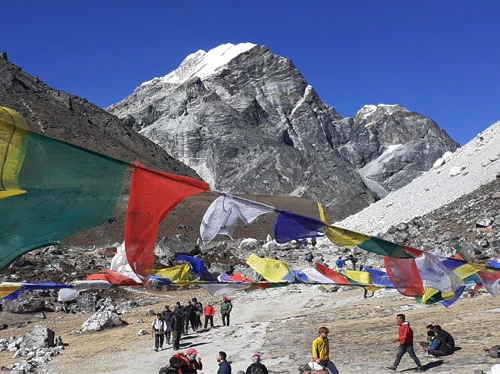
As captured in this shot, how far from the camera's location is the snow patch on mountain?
37750mm

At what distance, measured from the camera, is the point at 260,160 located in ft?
465

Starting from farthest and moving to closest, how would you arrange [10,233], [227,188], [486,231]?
[227,188]
[486,231]
[10,233]

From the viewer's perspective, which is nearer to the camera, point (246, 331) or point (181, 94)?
point (246, 331)

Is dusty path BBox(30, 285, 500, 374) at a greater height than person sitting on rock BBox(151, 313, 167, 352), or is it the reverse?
person sitting on rock BBox(151, 313, 167, 352)

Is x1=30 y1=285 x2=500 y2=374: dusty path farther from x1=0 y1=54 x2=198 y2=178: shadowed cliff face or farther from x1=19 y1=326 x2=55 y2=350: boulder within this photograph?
x1=0 y1=54 x2=198 y2=178: shadowed cliff face

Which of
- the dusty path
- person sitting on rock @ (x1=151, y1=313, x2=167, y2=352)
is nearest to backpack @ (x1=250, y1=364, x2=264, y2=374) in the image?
the dusty path

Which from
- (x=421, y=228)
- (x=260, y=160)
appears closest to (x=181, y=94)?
(x=260, y=160)

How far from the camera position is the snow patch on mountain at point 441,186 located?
37.8m

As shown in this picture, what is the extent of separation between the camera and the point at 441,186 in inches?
1617

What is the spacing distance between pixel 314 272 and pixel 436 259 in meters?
2.37

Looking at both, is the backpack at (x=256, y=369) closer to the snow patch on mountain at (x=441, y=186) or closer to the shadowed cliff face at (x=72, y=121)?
the snow patch on mountain at (x=441, y=186)

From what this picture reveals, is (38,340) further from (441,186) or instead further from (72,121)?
(72,121)

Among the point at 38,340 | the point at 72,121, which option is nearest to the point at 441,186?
the point at 38,340

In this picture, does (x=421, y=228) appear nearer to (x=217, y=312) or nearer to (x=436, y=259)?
(x=217, y=312)
